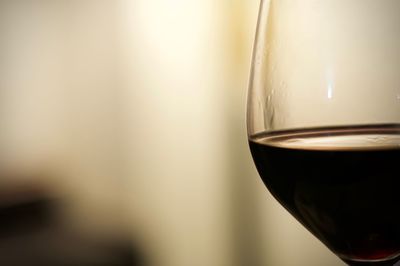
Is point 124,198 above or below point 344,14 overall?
below

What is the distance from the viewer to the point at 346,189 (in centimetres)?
29

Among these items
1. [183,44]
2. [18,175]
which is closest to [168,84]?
[183,44]

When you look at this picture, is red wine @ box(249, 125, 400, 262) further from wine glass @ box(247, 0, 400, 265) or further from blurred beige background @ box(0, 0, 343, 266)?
blurred beige background @ box(0, 0, 343, 266)

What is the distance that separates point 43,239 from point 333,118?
0.89 feet

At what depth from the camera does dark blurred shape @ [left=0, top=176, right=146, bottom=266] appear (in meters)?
0.47

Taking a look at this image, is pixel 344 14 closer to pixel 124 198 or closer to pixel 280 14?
pixel 280 14

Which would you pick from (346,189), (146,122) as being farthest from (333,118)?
(146,122)

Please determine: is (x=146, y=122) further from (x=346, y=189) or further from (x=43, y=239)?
(x=346, y=189)

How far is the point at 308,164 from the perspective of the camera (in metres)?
0.30

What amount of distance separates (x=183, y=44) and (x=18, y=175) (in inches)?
7.0

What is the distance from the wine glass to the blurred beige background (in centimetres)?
13

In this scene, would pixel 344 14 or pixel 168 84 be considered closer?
pixel 344 14

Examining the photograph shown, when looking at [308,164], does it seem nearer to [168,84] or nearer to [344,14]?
[344,14]

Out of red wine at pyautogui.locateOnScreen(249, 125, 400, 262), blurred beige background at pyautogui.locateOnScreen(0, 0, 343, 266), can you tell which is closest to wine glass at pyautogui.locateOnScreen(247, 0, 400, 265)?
red wine at pyautogui.locateOnScreen(249, 125, 400, 262)
